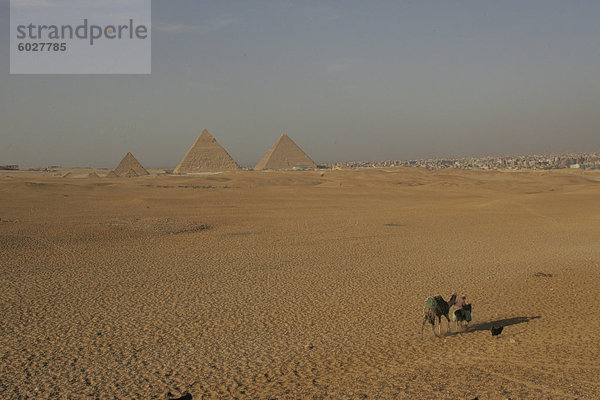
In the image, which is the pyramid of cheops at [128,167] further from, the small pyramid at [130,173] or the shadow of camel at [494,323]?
the shadow of camel at [494,323]

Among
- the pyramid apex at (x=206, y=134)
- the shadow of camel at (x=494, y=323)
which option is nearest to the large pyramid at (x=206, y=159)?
the pyramid apex at (x=206, y=134)

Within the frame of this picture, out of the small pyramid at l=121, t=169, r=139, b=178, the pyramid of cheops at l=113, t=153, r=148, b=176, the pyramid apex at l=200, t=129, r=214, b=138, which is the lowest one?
the small pyramid at l=121, t=169, r=139, b=178

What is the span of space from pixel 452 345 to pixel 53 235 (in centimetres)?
1270

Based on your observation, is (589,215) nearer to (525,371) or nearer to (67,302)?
(525,371)

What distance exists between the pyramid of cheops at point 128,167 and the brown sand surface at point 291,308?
57860mm

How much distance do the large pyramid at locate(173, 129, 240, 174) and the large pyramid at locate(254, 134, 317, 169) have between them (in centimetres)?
578

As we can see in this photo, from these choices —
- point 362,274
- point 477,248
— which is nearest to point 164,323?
point 362,274

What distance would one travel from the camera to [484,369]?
523 centimetres

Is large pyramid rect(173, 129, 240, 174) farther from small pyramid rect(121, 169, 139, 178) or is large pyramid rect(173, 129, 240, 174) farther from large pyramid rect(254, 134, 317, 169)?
small pyramid rect(121, 169, 139, 178)

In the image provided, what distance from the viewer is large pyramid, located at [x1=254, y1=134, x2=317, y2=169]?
3297 inches

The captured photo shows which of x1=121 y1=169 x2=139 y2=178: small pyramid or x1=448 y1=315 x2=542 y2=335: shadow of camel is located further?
x1=121 y1=169 x2=139 y2=178: small pyramid

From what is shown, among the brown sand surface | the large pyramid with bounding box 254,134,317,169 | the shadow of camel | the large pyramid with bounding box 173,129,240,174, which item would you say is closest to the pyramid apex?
the large pyramid with bounding box 173,129,240,174

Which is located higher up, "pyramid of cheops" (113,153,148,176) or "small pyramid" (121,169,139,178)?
"pyramid of cheops" (113,153,148,176)

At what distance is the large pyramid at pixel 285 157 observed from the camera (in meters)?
83.8
